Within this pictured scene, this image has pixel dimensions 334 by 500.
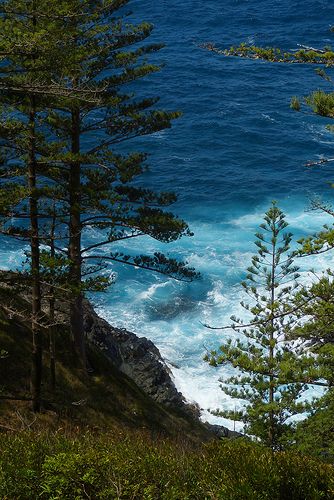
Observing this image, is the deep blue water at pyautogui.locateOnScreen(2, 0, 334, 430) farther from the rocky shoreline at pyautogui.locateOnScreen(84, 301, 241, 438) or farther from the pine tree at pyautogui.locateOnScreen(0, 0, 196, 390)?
the pine tree at pyautogui.locateOnScreen(0, 0, 196, 390)

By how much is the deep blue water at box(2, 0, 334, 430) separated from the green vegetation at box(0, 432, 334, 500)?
18.3m

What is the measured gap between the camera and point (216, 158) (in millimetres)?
48125

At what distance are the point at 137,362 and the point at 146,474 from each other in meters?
17.1

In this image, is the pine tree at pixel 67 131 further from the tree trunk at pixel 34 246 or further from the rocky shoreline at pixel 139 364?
the rocky shoreline at pixel 139 364

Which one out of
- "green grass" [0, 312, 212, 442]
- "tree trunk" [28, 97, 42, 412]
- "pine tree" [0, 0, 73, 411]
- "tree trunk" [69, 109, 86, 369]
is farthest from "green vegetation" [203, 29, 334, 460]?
"tree trunk" [69, 109, 86, 369]

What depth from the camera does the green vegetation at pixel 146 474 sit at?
8.66m

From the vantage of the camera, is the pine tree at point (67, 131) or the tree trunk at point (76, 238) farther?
the tree trunk at point (76, 238)

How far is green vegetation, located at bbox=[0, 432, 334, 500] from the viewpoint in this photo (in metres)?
8.66

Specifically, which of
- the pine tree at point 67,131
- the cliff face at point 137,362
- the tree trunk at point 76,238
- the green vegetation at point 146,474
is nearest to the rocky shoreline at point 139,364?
the cliff face at point 137,362

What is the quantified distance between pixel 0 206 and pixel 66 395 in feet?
25.7

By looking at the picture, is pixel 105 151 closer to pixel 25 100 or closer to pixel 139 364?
pixel 25 100

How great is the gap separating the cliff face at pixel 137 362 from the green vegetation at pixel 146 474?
15044 millimetres

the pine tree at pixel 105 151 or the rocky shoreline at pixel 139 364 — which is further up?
the pine tree at pixel 105 151

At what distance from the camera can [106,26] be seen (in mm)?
18094
